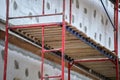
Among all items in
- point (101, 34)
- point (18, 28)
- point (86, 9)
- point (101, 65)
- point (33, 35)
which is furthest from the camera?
point (101, 34)

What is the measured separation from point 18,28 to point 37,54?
5.60 ft

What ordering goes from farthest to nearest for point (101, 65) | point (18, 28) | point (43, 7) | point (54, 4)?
point (101, 65), point (54, 4), point (43, 7), point (18, 28)

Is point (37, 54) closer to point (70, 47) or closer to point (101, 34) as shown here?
point (70, 47)

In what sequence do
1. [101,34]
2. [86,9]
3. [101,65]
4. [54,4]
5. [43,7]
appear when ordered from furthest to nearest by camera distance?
[101,34] → [86,9] → [101,65] → [54,4] → [43,7]

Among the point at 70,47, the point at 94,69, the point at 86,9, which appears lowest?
the point at 94,69

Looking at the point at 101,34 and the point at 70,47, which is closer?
the point at 70,47

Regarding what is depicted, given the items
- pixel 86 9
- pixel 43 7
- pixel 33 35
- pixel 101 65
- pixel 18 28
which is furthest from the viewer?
pixel 86 9

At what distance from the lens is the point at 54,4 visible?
10445 millimetres

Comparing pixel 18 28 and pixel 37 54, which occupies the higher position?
pixel 18 28

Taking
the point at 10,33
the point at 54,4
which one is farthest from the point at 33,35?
the point at 54,4

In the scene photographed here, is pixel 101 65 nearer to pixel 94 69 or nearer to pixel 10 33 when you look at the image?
pixel 94 69

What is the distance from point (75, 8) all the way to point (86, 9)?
2.78 ft

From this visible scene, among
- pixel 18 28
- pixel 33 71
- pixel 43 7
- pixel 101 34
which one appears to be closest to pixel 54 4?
pixel 43 7

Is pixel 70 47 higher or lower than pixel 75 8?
lower
